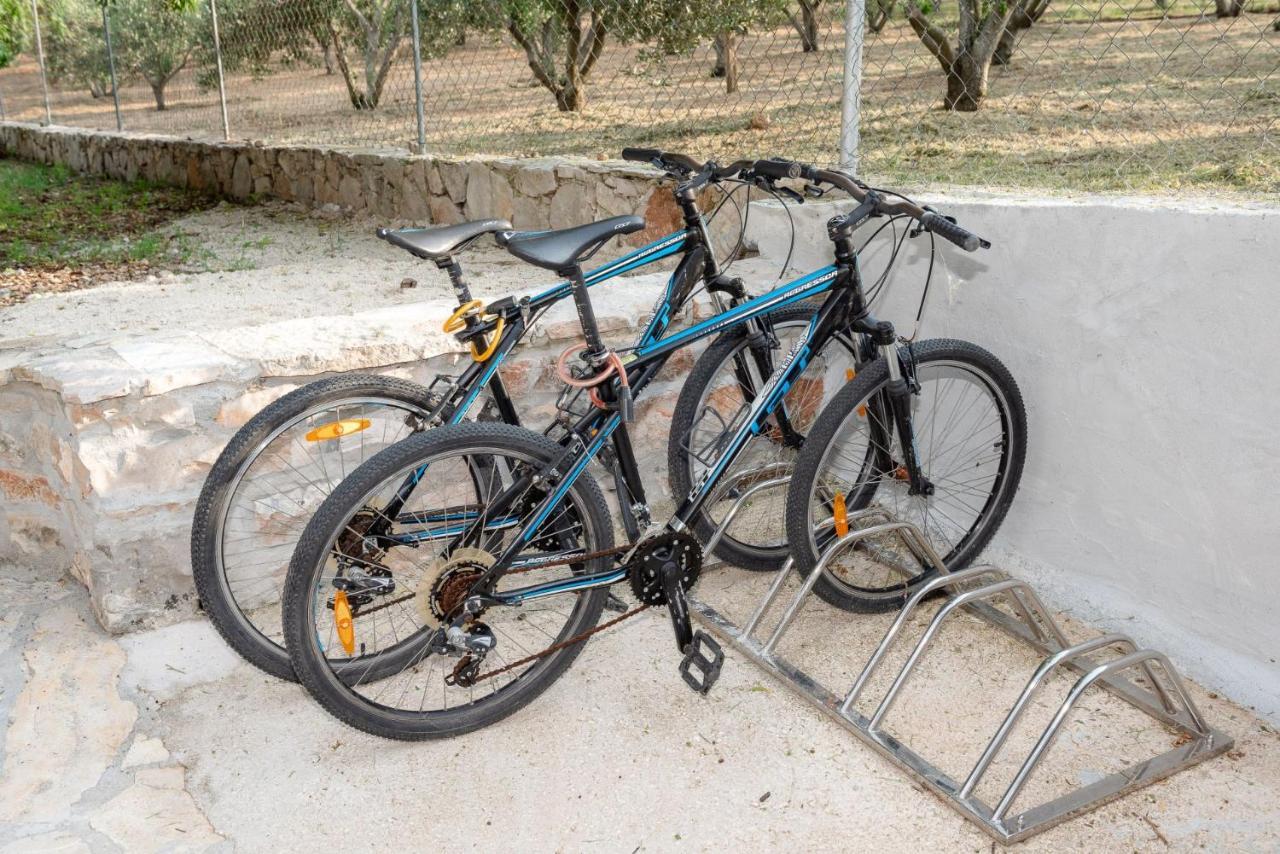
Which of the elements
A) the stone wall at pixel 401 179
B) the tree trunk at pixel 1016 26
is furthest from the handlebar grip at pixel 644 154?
the tree trunk at pixel 1016 26

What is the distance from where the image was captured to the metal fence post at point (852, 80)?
359cm

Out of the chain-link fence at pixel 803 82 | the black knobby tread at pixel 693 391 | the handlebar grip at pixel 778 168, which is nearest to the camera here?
the handlebar grip at pixel 778 168

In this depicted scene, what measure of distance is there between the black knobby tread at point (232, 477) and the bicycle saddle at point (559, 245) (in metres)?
0.54

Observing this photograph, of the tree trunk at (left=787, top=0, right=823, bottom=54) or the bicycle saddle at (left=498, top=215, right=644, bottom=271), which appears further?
the tree trunk at (left=787, top=0, right=823, bottom=54)

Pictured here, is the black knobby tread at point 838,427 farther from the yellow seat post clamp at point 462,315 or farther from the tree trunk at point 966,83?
the tree trunk at point 966,83

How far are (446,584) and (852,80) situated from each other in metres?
2.26

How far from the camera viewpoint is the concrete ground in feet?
7.47

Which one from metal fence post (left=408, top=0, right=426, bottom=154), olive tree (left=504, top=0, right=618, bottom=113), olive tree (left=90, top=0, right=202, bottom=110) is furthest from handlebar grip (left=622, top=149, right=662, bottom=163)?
olive tree (left=90, top=0, right=202, bottom=110)

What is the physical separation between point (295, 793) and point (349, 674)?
334 mm

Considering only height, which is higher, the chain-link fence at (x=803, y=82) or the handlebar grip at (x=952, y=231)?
the chain-link fence at (x=803, y=82)

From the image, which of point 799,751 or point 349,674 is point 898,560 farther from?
point 349,674

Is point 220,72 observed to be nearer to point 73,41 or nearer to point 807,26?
point 807,26

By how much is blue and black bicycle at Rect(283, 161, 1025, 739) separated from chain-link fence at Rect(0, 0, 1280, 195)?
112cm

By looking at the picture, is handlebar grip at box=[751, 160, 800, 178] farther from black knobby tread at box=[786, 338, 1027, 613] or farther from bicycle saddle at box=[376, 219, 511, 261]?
bicycle saddle at box=[376, 219, 511, 261]
